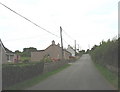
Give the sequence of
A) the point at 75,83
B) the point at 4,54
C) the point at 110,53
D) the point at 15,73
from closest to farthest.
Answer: the point at 15,73 → the point at 75,83 → the point at 110,53 → the point at 4,54

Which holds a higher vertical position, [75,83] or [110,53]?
[110,53]

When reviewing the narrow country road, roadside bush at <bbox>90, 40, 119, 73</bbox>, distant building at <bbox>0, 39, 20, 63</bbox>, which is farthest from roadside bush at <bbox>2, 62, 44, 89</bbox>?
distant building at <bbox>0, 39, 20, 63</bbox>

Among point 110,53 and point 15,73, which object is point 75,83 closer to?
point 15,73

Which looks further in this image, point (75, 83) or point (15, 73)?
point (75, 83)

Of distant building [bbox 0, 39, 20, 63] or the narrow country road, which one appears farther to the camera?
distant building [bbox 0, 39, 20, 63]

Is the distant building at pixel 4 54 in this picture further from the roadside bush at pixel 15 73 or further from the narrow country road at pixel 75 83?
the narrow country road at pixel 75 83

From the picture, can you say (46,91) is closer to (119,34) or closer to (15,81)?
(15,81)

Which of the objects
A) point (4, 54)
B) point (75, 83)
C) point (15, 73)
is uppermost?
point (4, 54)

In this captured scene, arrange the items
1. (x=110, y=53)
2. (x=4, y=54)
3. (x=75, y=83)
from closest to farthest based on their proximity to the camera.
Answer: (x=75, y=83) < (x=110, y=53) < (x=4, y=54)

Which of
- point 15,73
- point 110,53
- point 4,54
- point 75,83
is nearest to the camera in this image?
Answer: point 15,73

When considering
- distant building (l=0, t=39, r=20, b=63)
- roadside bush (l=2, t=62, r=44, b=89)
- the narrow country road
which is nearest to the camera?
the narrow country road

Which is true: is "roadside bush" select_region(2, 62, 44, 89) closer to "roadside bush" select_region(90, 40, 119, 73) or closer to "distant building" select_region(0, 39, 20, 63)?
"roadside bush" select_region(90, 40, 119, 73)

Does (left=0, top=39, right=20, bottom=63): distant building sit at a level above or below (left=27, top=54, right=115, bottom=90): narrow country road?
above

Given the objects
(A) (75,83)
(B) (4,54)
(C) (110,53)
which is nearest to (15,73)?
(A) (75,83)
